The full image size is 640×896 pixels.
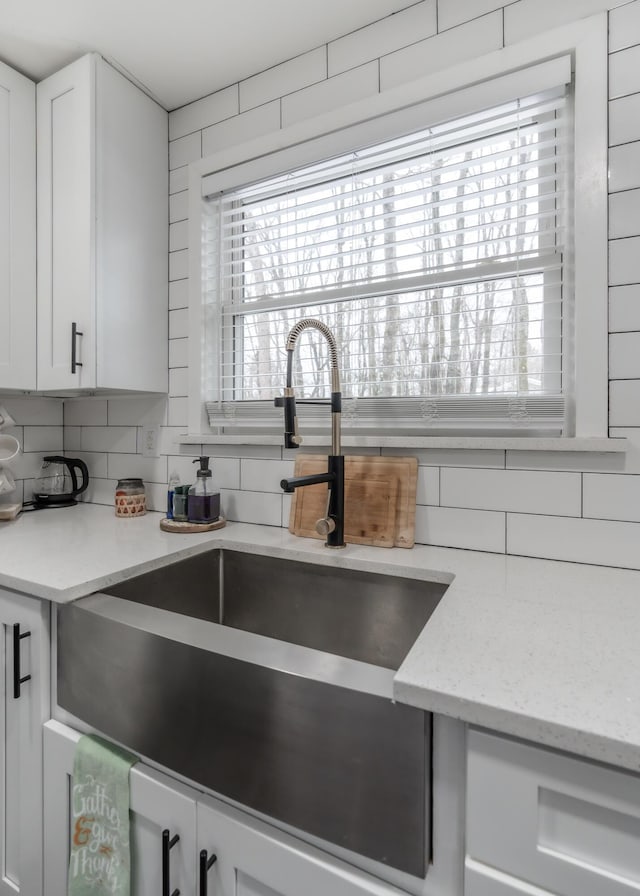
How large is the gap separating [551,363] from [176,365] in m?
1.22

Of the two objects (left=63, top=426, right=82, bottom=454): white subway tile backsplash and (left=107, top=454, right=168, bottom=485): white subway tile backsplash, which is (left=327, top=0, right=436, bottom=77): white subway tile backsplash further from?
(left=63, top=426, right=82, bottom=454): white subway tile backsplash

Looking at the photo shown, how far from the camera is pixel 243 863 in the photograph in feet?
2.30

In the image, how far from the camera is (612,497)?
3.49 ft

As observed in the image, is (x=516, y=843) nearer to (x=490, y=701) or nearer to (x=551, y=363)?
(x=490, y=701)

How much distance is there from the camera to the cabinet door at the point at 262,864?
63 centimetres

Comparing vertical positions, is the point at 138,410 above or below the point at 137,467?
above

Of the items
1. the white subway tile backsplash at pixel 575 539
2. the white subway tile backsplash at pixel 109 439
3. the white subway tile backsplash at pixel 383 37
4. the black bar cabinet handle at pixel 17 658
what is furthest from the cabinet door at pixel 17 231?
the white subway tile backsplash at pixel 575 539

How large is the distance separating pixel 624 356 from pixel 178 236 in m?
1.47

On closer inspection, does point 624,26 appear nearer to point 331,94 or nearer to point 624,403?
point 331,94

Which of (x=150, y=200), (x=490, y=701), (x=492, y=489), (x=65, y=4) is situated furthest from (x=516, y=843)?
(x=65, y=4)

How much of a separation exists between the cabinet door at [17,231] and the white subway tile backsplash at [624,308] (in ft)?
5.65

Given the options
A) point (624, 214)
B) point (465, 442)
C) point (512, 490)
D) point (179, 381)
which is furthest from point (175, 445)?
point (624, 214)

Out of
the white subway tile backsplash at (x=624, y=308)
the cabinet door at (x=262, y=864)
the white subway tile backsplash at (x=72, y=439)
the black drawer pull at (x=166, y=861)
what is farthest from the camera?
the white subway tile backsplash at (x=72, y=439)

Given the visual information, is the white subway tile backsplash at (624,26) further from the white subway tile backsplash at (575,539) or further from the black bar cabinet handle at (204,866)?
the black bar cabinet handle at (204,866)
